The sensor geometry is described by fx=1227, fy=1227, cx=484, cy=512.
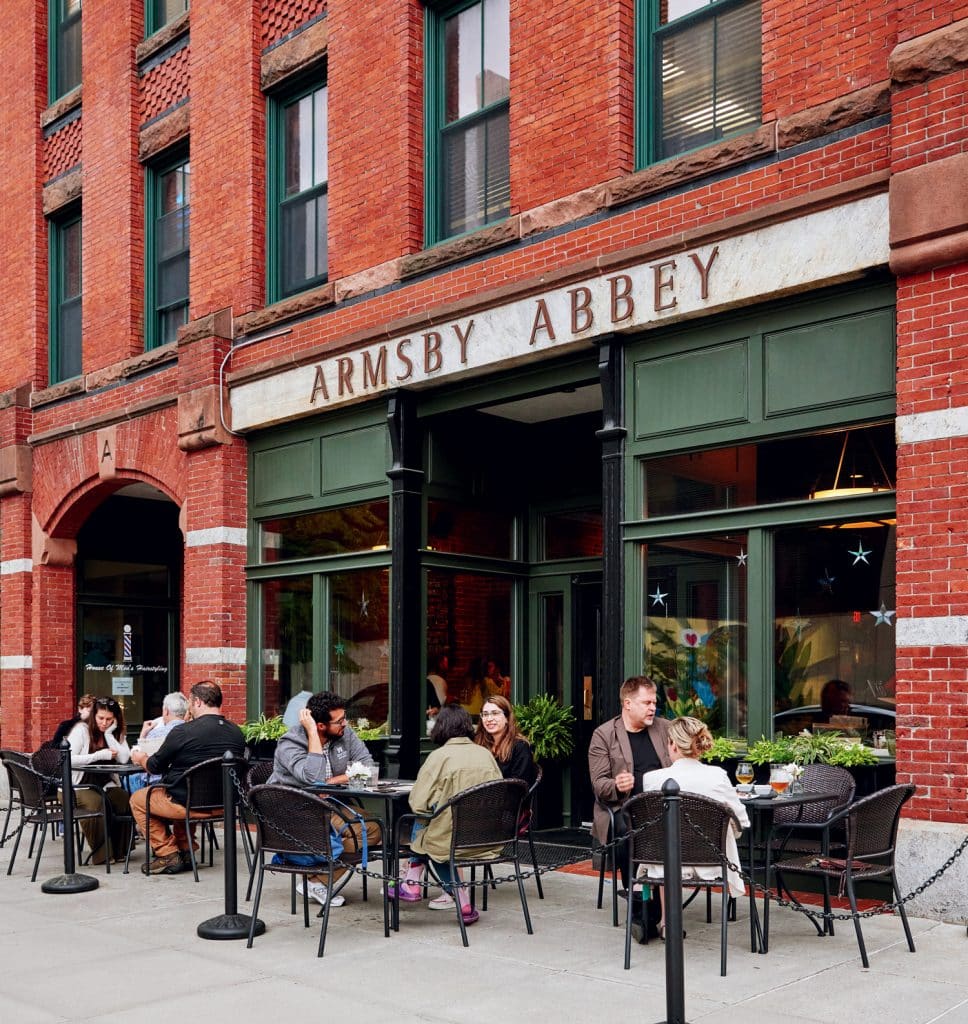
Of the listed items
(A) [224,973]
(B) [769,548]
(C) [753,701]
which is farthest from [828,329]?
(A) [224,973]

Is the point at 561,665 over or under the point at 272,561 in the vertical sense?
under

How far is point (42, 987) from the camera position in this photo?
6.51 m

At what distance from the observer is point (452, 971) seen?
669cm

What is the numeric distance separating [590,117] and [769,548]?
382 centimetres

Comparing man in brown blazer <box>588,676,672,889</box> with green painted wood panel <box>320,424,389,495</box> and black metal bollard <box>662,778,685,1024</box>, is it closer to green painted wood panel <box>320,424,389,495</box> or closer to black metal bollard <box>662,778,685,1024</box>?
black metal bollard <box>662,778,685,1024</box>

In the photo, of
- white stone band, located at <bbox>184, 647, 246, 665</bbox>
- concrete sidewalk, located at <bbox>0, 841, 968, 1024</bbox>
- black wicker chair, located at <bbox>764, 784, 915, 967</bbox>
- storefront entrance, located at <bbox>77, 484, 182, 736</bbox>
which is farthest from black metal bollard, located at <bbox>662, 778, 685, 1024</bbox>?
storefront entrance, located at <bbox>77, 484, 182, 736</bbox>

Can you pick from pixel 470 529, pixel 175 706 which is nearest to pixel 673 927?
pixel 175 706

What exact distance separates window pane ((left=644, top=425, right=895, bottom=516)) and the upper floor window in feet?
9.95

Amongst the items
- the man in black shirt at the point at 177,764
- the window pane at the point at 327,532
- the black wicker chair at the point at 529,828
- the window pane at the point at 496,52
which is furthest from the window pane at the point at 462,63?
the black wicker chair at the point at 529,828

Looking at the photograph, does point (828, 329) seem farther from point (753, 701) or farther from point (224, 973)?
point (224, 973)

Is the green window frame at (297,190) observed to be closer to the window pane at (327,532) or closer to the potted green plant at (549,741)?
the window pane at (327,532)

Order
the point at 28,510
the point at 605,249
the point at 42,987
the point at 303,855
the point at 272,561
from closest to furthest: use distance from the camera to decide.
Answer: the point at 42,987 → the point at 303,855 → the point at 605,249 → the point at 272,561 → the point at 28,510

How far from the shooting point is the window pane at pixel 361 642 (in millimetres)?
11680

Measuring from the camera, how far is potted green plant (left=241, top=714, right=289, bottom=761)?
12.4 m
